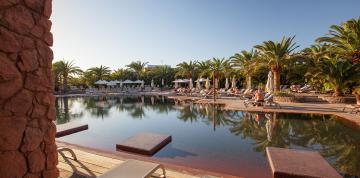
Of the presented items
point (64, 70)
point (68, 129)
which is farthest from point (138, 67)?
point (68, 129)

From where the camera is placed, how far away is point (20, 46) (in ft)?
7.01

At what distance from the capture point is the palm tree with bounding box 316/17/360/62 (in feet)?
49.2

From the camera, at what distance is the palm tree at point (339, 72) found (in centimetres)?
1681

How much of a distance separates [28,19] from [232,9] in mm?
18293

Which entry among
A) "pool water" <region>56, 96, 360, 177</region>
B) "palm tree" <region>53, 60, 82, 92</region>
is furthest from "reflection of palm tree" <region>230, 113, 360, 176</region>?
"palm tree" <region>53, 60, 82, 92</region>

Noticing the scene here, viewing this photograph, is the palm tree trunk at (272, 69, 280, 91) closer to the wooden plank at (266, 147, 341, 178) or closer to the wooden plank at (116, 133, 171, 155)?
the wooden plank at (266, 147, 341, 178)

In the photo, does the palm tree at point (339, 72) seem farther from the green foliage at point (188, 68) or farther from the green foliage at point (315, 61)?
the green foliage at point (188, 68)

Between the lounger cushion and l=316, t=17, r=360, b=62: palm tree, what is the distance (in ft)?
58.8

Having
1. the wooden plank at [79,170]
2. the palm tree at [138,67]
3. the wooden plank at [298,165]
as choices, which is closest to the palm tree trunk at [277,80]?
the wooden plank at [298,165]

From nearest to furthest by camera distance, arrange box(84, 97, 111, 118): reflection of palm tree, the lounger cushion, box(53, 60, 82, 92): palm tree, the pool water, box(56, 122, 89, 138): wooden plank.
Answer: the lounger cushion
the pool water
box(56, 122, 89, 138): wooden plank
box(84, 97, 111, 118): reflection of palm tree
box(53, 60, 82, 92): palm tree

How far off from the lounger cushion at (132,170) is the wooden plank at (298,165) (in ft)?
8.52

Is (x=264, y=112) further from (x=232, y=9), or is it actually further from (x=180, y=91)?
(x=180, y=91)

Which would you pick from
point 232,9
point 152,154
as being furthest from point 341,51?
point 152,154

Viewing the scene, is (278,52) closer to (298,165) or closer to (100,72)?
(298,165)
